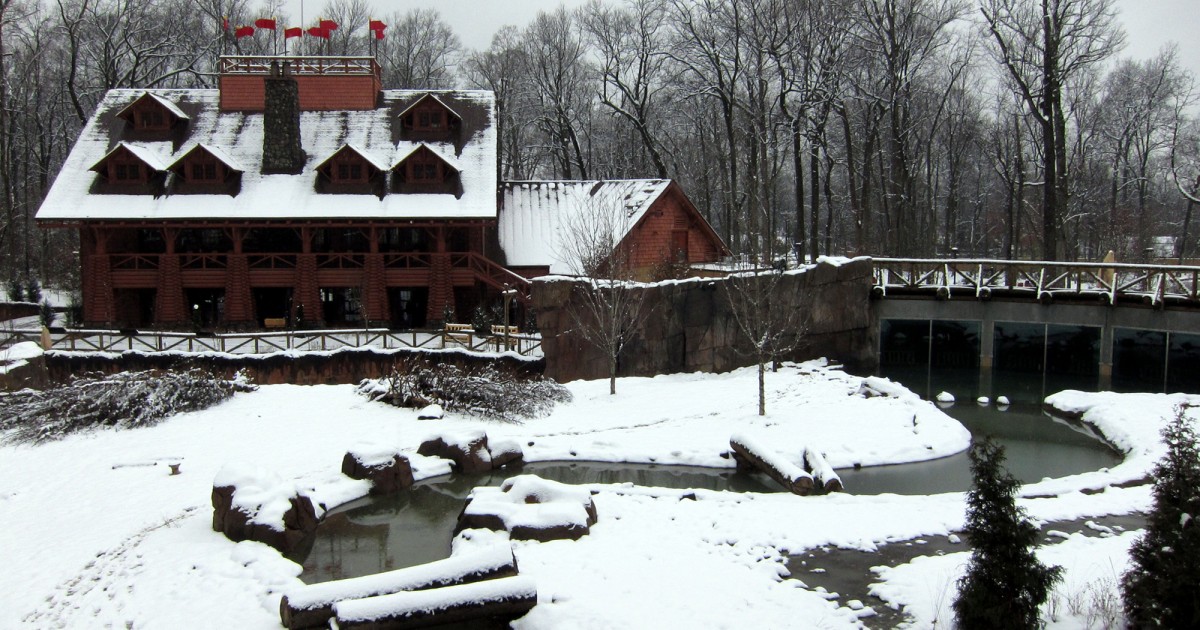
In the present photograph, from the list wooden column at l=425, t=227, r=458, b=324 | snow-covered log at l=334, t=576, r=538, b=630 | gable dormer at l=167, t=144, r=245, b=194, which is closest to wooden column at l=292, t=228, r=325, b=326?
gable dormer at l=167, t=144, r=245, b=194

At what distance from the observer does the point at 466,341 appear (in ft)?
92.0

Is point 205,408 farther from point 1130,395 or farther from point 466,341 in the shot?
point 1130,395

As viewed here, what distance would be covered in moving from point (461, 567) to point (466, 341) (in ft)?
61.2

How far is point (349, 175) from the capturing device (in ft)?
A: 110

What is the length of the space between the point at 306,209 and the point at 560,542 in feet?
79.2

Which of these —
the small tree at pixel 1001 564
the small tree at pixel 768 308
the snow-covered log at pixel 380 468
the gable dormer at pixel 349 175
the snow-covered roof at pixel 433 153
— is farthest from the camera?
the gable dormer at pixel 349 175

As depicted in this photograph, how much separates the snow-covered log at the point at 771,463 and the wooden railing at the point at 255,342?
11.7 metres

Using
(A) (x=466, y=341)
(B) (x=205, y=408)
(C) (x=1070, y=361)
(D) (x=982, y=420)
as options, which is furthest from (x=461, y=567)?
(C) (x=1070, y=361)

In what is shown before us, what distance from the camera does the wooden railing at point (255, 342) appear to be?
2761cm

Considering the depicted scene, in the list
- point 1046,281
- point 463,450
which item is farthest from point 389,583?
point 1046,281

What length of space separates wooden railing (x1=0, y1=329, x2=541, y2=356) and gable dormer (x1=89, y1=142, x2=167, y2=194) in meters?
6.74

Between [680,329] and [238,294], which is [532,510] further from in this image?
[238,294]

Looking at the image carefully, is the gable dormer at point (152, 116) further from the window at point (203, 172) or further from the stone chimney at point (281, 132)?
the stone chimney at point (281, 132)

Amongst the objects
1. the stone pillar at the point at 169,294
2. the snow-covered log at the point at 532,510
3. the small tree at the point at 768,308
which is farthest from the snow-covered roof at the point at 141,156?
the snow-covered log at the point at 532,510
